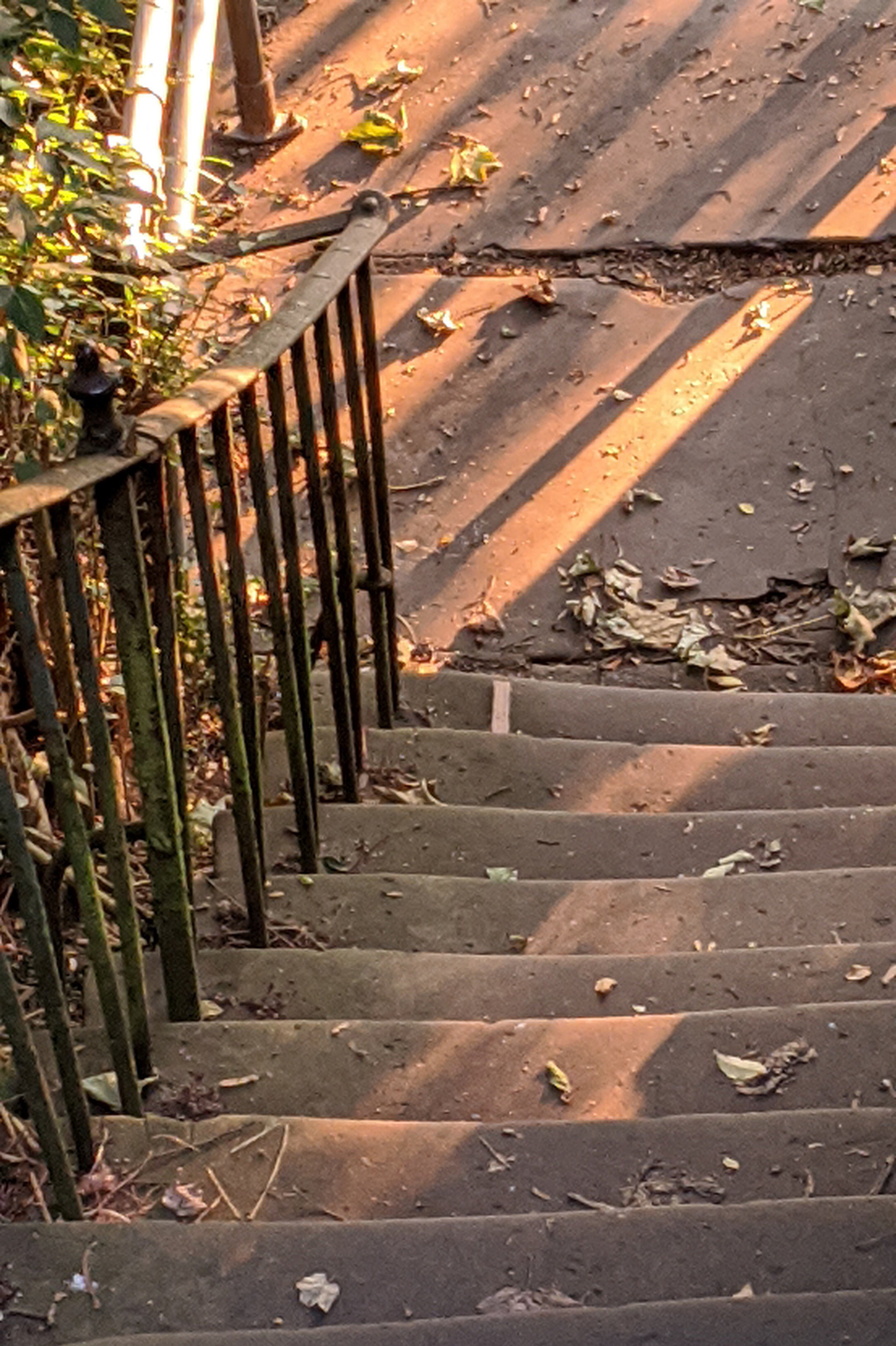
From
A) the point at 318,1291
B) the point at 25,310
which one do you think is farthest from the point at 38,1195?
the point at 25,310

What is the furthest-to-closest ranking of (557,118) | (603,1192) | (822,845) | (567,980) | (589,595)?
1. (557,118)
2. (589,595)
3. (822,845)
4. (567,980)
5. (603,1192)

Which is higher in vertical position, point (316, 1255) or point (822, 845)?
point (316, 1255)

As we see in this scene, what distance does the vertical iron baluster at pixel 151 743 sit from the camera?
2018 mm

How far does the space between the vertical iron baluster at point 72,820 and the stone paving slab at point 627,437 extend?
9.01 feet

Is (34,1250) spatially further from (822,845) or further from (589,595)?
(589,595)

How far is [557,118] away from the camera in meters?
6.12

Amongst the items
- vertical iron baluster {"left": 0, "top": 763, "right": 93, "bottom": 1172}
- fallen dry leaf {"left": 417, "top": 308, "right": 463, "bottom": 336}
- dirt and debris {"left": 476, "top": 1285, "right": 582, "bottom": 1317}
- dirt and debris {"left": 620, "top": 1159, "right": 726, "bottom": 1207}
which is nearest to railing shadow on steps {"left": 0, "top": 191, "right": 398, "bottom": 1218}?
vertical iron baluster {"left": 0, "top": 763, "right": 93, "bottom": 1172}

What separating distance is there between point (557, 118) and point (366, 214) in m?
3.26

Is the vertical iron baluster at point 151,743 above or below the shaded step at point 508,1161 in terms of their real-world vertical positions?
above

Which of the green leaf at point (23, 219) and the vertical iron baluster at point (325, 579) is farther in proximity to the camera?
the vertical iron baluster at point (325, 579)

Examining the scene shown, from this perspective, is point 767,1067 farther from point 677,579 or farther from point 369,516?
point 677,579

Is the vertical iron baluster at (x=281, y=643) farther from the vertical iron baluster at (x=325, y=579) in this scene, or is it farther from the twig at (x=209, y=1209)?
the twig at (x=209, y=1209)

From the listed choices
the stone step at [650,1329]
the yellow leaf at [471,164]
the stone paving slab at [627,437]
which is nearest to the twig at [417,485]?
the stone paving slab at [627,437]

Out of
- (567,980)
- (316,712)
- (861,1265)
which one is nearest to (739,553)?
(316,712)
